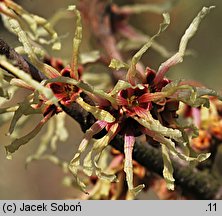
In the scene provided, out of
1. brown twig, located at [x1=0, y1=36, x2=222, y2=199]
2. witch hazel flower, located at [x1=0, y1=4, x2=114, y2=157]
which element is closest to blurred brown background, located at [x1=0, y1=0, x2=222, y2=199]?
brown twig, located at [x1=0, y1=36, x2=222, y2=199]

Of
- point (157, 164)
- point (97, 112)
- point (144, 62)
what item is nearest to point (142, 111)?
point (97, 112)

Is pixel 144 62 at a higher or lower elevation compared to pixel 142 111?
higher

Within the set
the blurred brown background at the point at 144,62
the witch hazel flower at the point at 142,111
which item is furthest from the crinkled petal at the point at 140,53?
the blurred brown background at the point at 144,62

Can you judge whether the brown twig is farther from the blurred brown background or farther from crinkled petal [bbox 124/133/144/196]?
the blurred brown background

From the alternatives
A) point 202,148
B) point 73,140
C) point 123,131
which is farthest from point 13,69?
point 73,140

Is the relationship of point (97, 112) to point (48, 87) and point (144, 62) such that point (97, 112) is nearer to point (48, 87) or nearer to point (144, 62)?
point (48, 87)
